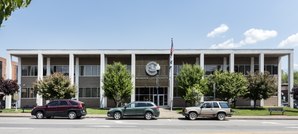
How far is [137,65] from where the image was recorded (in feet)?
177

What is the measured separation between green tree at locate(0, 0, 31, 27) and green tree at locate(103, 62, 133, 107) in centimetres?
4412

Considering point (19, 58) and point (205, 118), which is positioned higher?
point (19, 58)

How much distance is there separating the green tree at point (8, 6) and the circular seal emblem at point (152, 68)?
5023 centimetres

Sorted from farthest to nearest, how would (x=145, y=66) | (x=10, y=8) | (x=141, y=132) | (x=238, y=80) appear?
(x=145, y=66)
(x=238, y=80)
(x=141, y=132)
(x=10, y=8)

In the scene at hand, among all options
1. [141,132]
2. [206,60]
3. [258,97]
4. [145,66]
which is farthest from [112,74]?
[141,132]

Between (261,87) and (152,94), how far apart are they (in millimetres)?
16458

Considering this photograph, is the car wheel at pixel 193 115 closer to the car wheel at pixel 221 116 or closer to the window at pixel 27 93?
the car wheel at pixel 221 116

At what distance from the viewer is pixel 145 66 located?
53.8 metres

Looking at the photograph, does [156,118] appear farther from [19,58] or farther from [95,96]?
[19,58]

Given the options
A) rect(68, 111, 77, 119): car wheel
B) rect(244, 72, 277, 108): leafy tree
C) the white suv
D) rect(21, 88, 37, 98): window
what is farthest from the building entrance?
rect(68, 111, 77, 119): car wheel

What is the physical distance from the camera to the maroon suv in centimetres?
2893

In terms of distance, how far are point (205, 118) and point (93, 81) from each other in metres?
27.8

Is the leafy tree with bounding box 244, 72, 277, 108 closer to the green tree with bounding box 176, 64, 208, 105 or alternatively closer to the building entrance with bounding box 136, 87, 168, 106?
the green tree with bounding box 176, 64, 208, 105

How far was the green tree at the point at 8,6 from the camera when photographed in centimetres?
322
